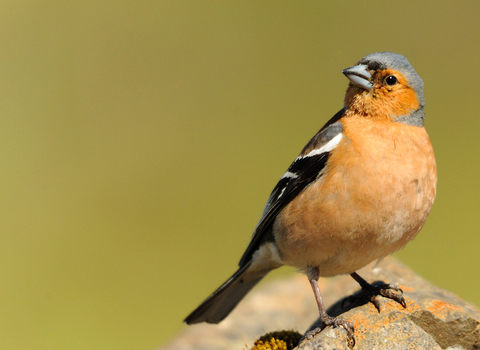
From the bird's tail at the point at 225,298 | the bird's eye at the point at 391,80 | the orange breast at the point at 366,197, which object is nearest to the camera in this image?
the orange breast at the point at 366,197

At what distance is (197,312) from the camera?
18.2ft

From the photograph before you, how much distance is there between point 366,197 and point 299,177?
785 millimetres

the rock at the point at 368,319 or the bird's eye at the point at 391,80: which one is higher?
the bird's eye at the point at 391,80

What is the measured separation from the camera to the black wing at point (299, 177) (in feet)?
15.2

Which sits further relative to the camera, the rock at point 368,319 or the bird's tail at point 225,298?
the bird's tail at point 225,298

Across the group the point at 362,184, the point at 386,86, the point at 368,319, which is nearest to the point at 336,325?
the point at 368,319

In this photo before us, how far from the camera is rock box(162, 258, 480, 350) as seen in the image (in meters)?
4.29

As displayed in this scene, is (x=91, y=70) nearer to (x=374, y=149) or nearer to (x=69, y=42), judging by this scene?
(x=69, y=42)

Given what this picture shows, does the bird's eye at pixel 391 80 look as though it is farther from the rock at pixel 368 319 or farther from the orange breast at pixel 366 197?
the rock at pixel 368 319

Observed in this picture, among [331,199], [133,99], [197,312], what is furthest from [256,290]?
[133,99]

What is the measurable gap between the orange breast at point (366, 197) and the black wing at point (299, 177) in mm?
116

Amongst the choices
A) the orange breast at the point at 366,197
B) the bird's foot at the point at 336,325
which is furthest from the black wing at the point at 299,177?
the bird's foot at the point at 336,325

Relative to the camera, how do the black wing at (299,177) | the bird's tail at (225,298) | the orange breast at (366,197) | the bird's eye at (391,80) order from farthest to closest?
the bird's tail at (225,298) < the black wing at (299,177) < the bird's eye at (391,80) < the orange breast at (366,197)

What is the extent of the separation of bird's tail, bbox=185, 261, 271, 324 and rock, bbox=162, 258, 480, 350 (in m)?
0.89
